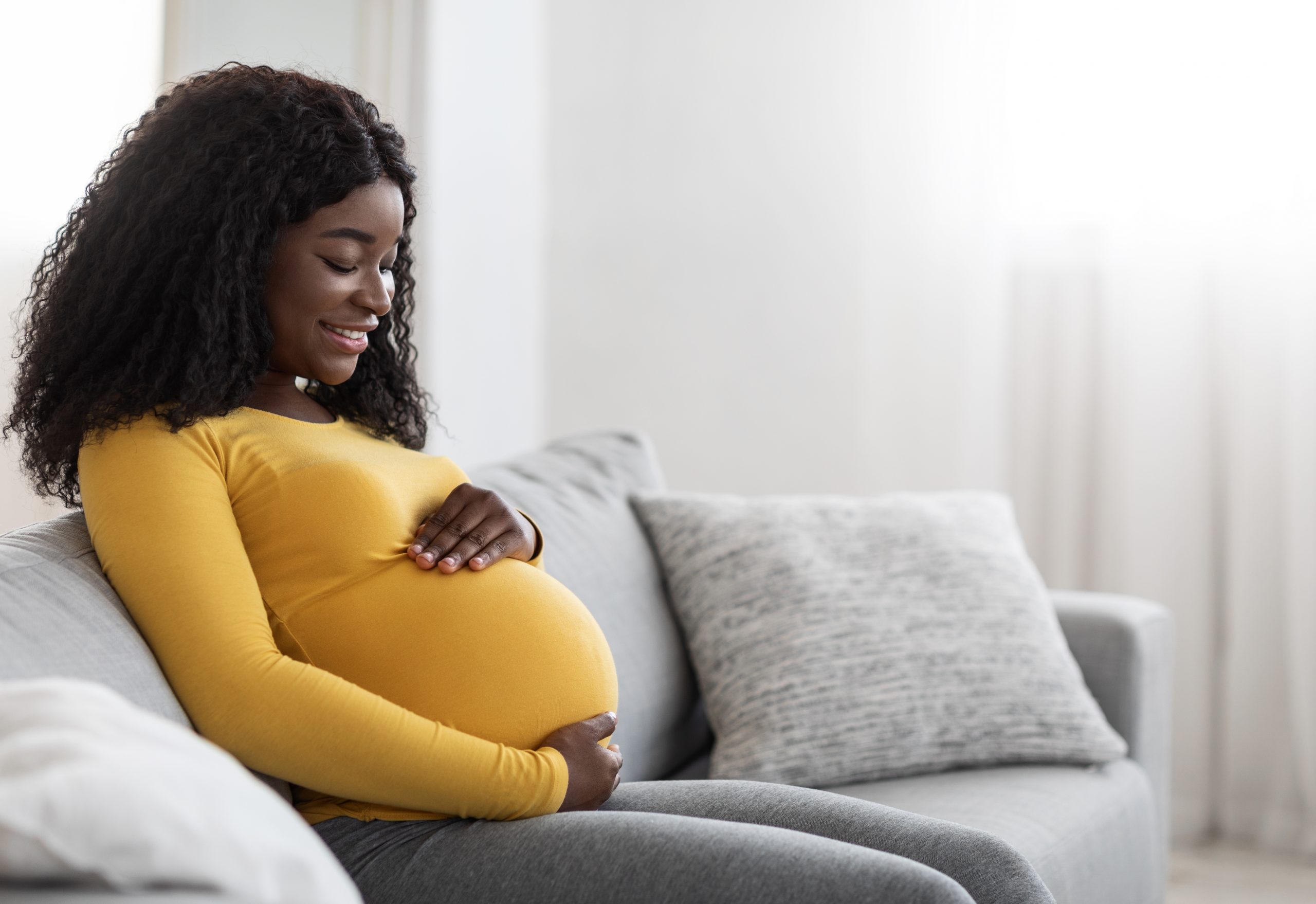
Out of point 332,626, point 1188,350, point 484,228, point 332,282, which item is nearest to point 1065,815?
point 332,626

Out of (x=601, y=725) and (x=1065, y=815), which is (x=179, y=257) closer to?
(x=601, y=725)

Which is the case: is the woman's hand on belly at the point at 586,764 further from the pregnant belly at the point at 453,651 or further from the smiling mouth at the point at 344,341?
the smiling mouth at the point at 344,341

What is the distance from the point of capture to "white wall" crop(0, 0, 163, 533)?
61.7 inches

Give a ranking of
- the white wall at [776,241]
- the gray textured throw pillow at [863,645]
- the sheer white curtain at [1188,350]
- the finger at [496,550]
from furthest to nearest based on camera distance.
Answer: the white wall at [776,241] → the sheer white curtain at [1188,350] → the gray textured throw pillow at [863,645] → the finger at [496,550]

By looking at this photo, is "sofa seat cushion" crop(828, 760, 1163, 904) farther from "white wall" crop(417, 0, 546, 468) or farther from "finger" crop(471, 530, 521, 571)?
"white wall" crop(417, 0, 546, 468)

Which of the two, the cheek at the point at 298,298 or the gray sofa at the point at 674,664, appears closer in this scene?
the gray sofa at the point at 674,664

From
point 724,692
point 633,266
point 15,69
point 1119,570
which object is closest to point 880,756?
point 724,692

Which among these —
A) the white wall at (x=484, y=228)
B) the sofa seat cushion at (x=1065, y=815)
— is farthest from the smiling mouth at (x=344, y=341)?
the white wall at (x=484, y=228)

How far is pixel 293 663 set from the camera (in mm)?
919

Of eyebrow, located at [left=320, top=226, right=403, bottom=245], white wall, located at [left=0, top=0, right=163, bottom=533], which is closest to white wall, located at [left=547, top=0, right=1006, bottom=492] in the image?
white wall, located at [left=0, top=0, right=163, bottom=533]

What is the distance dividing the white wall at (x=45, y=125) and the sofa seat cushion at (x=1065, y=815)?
1145mm

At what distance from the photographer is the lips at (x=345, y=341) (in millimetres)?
1109

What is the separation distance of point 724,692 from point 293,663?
720 millimetres

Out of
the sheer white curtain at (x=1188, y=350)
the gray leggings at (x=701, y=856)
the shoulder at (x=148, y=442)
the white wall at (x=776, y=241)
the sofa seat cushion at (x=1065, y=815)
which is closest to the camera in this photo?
the gray leggings at (x=701, y=856)
